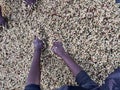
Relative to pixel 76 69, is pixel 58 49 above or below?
above

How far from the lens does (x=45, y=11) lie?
3.35m

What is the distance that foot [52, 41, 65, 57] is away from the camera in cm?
319

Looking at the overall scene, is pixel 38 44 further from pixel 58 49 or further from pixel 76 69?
pixel 76 69

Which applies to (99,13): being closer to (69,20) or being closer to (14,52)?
(69,20)

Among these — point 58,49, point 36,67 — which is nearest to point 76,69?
point 58,49

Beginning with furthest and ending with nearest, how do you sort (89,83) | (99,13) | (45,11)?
(45,11)
(99,13)
(89,83)

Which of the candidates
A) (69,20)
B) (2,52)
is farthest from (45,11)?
(2,52)

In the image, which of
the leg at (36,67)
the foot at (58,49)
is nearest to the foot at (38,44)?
the leg at (36,67)

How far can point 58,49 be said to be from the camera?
3.21m

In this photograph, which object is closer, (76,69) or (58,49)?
(76,69)

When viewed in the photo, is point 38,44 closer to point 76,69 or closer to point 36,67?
point 36,67

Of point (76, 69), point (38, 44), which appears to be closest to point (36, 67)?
point (38, 44)

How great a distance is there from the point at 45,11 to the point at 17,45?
50cm

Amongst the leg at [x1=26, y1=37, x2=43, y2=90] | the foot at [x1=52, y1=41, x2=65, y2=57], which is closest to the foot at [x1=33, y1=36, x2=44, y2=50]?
the leg at [x1=26, y1=37, x2=43, y2=90]
